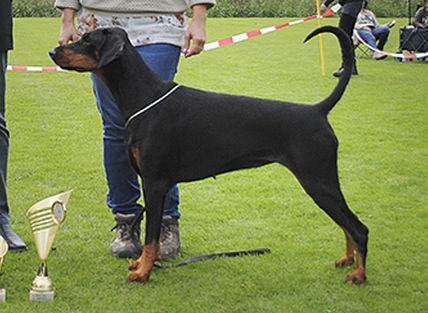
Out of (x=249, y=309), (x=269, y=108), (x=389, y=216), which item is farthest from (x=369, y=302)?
(x=389, y=216)

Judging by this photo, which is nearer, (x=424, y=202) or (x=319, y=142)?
(x=319, y=142)

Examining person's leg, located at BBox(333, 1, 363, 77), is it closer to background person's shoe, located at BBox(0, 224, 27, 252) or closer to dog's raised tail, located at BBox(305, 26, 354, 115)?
dog's raised tail, located at BBox(305, 26, 354, 115)

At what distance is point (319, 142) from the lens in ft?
11.5

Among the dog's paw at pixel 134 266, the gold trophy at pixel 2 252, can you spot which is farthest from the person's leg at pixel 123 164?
the gold trophy at pixel 2 252

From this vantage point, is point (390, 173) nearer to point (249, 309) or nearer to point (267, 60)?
point (249, 309)

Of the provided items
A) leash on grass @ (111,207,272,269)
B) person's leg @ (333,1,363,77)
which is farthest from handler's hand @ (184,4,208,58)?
person's leg @ (333,1,363,77)

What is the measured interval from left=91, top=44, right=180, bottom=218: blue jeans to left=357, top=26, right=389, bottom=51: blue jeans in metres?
12.2

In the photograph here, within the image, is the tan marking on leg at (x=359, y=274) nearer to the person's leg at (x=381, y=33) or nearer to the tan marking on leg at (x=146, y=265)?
the tan marking on leg at (x=146, y=265)

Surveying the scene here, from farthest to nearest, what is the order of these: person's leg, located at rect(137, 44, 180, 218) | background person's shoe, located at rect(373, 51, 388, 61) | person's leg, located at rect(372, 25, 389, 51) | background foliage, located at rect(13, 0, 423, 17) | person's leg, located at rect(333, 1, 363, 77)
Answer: background foliage, located at rect(13, 0, 423, 17)
person's leg, located at rect(372, 25, 389, 51)
background person's shoe, located at rect(373, 51, 388, 61)
person's leg, located at rect(333, 1, 363, 77)
person's leg, located at rect(137, 44, 180, 218)

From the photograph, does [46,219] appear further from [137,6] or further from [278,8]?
[278,8]

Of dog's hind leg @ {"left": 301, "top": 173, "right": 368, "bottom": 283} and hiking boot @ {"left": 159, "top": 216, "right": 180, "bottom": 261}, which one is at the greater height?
dog's hind leg @ {"left": 301, "top": 173, "right": 368, "bottom": 283}

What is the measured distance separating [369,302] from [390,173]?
2879 millimetres

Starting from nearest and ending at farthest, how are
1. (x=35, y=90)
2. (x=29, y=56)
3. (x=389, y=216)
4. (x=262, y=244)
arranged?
(x=262, y=244), (x=389, y=216), (x=35, y=90), (x=29, y=56)

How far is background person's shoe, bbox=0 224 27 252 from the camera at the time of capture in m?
4.22
